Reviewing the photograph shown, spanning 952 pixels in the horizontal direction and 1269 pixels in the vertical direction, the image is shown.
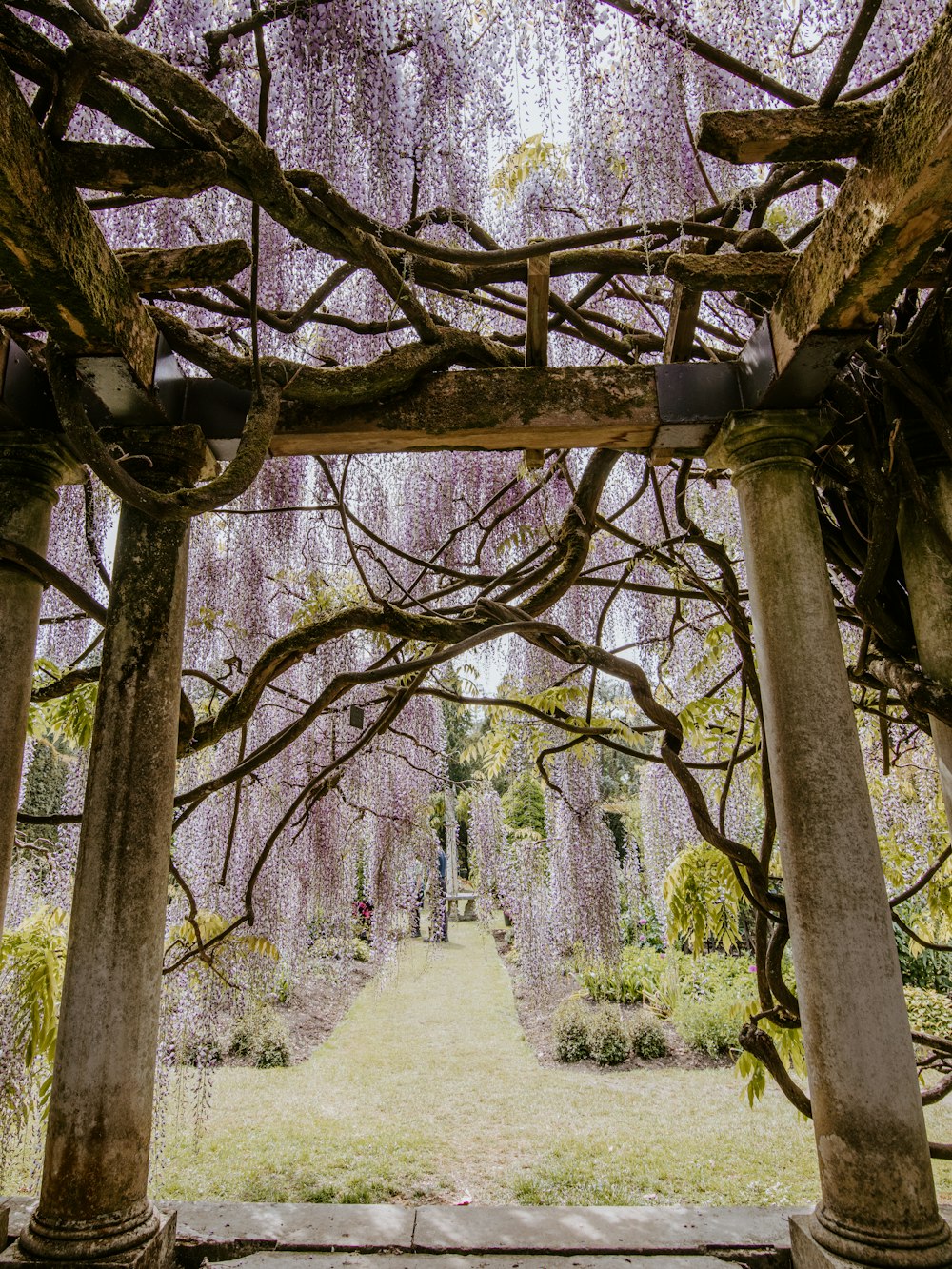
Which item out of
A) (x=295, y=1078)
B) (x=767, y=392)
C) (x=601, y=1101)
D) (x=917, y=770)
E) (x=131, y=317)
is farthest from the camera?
(x=295, y=1078)

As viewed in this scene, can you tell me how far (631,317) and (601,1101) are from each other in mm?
5682

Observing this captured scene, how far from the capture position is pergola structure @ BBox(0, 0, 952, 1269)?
170cm

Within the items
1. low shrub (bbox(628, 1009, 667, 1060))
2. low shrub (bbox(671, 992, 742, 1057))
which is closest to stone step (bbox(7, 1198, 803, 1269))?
low shrub (bbox(671, 992, 742, 1057))

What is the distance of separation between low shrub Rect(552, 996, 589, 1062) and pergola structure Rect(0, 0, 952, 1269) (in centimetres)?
630

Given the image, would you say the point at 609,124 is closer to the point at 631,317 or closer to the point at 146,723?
the point at 631,317

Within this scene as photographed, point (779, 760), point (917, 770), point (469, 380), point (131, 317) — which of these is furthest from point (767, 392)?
point (917, 770)

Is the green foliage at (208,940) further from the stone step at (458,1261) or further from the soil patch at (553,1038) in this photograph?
the soil patch at (553,1038)

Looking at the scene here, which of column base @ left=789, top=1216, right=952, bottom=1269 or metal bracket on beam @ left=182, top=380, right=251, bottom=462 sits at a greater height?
metal bracket on beam @ left=182, top=380, right=251, bottom=462

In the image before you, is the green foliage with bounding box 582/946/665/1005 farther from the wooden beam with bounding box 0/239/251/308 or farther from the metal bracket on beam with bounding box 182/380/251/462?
the wooden beam with bounding box 0/239/251/308

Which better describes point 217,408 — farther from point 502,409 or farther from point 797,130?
point 797,130

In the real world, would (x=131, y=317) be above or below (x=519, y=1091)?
above

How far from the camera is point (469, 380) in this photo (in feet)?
7.84

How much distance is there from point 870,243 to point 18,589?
226cm

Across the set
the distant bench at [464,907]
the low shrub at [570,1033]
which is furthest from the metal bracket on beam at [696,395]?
the distant bench at [464,907]
